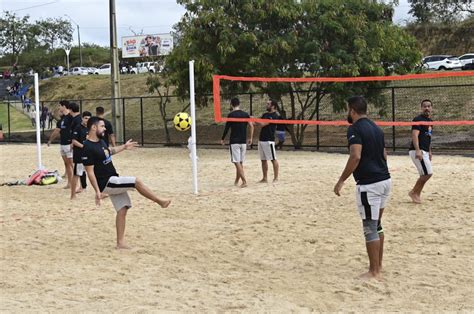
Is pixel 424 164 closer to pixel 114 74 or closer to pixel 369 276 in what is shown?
pixel 369 276

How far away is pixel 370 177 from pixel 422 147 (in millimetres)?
3871

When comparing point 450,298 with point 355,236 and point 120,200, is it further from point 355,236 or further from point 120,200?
point 120,200

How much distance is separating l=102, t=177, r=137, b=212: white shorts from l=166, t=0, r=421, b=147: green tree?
1156 cm

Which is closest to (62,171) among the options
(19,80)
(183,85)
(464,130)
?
(183,85)

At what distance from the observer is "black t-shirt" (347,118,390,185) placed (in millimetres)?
5789

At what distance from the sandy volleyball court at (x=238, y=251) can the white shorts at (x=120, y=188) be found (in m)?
0.52

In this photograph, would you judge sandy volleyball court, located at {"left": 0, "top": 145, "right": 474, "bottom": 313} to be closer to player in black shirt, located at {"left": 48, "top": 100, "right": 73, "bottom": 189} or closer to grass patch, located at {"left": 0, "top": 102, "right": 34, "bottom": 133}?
player in black shirt, located at {"left": 48, "top": 100, "right": 73, "bottom": 189}

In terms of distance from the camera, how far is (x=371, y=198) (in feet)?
19.1

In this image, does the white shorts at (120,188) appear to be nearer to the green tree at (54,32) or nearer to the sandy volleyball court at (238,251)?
the sandy volleyball court at (238,251)

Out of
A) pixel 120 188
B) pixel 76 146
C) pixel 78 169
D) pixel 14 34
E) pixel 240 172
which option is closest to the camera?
pixel 120 188

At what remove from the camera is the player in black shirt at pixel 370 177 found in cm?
580

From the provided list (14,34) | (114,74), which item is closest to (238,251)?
(114,74)

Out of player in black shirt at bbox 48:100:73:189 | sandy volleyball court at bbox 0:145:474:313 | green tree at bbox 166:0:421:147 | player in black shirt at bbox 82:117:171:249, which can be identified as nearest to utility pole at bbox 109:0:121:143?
green tree at bbox 166:0:421:147

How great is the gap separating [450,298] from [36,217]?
5.97 metres
